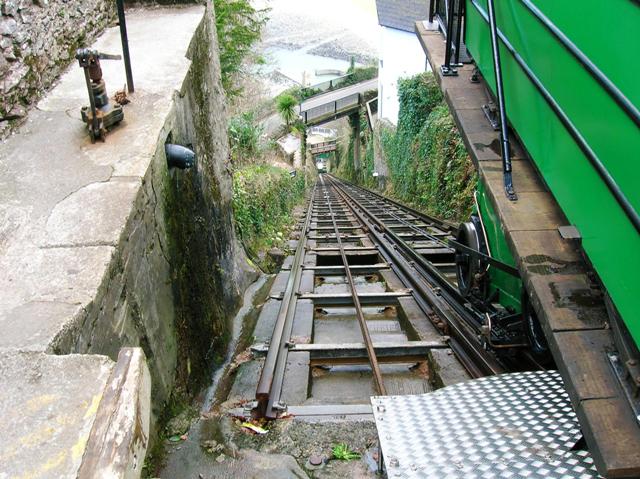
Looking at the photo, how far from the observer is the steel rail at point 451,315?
365 centimetres

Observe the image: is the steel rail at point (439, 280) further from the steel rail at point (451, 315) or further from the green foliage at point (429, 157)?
the green foliage at point (429, 157)

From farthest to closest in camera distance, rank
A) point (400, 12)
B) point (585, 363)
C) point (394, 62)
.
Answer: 1. point (400, 12)
2. point (394, 62)
3. point (585, 363)

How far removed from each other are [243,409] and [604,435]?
7.52 feet

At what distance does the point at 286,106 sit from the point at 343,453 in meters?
32.7

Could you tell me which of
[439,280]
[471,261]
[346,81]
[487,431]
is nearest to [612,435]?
[487,431]

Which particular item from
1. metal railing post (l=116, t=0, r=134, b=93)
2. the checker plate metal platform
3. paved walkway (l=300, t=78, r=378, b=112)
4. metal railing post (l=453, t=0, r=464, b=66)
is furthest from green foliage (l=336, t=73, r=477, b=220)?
paved walkway (l=300, t=78, r=378, b=112)

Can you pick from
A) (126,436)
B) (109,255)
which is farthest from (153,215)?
(126,436)

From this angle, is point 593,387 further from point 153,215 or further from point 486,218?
point 153,215

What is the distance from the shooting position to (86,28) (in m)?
4.89

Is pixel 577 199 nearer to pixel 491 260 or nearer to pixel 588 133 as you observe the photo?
pixel 588 133

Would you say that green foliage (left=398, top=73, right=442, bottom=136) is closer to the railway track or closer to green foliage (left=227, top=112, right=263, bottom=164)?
green foliage (left=227, top=112, right=263, bottom=164)

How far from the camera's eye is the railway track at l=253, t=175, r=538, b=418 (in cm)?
359

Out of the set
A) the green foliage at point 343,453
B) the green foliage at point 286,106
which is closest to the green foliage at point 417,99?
the green foliage at point 343,453

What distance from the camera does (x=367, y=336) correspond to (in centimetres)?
433
